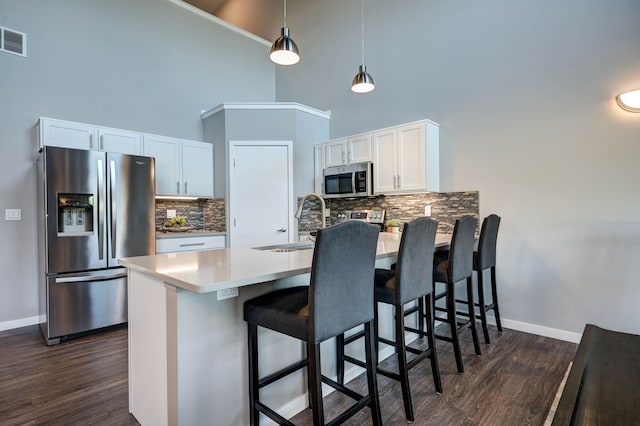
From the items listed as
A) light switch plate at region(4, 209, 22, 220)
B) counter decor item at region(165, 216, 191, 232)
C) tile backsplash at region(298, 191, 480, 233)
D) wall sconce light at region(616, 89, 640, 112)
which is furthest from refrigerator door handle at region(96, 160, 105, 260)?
wall sconce light at region(616, 89, 640, 112)

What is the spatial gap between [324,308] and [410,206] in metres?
2.87

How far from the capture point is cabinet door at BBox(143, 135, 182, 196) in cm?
409

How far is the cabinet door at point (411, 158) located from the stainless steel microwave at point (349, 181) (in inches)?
16.3

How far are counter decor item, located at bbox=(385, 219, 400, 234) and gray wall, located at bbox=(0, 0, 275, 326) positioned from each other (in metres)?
3.00

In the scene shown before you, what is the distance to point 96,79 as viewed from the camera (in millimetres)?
3916

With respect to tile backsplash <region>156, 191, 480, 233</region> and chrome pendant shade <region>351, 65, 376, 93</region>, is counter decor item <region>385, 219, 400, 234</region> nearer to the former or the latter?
tile backsplash <region>156, 191, 480, 233</region>

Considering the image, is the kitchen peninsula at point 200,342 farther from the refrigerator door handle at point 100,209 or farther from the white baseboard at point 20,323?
the white baseboard at point 20,323

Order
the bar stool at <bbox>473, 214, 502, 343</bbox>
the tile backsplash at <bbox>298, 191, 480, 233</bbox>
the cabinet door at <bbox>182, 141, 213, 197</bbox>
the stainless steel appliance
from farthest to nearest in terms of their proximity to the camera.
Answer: the cabinet door at <bbox>182, 141, 213, 197</bbox> → the stainless steel appliance → the tile backsplash at <bbox>298, 191, 480, 233</bbox> → the bar stool at <bbox>473, 214, 502, 343</bbox>

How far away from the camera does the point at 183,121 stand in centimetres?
467

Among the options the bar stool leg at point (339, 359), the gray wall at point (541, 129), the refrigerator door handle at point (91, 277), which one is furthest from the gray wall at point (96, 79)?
the bar stool leg at point (339, 359)

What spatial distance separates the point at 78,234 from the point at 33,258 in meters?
0.87

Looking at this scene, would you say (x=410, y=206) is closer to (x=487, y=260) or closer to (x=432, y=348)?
(x=487, y=260)

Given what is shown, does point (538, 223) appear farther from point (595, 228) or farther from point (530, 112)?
point (530, 112)

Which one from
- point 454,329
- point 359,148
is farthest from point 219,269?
point 359,148
